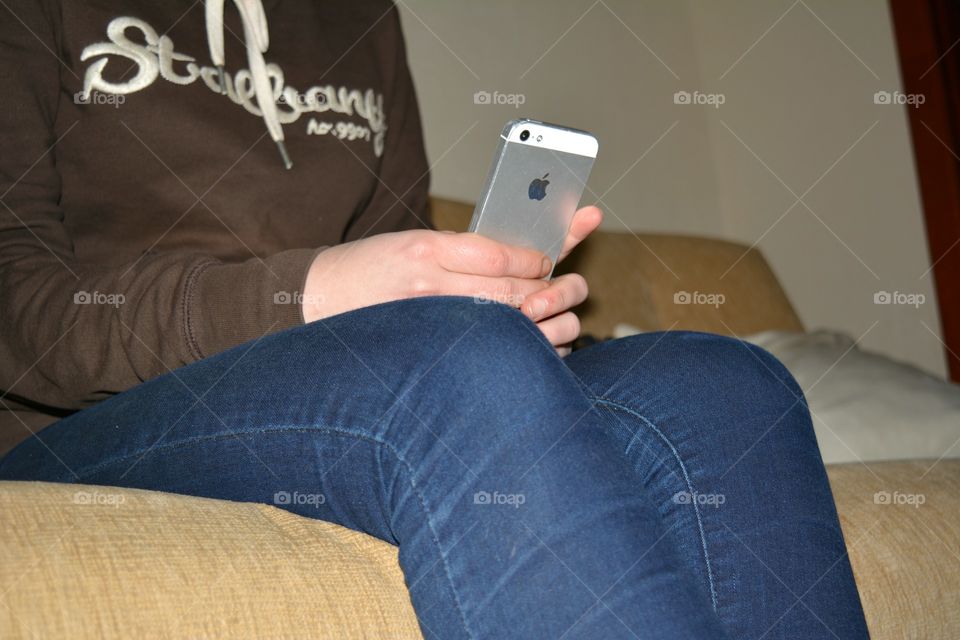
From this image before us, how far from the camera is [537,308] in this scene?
625 mm

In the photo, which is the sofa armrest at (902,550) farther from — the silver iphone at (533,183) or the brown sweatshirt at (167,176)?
the brown sweatshirt at (167,176)

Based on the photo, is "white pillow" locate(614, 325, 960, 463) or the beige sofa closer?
the beige sofa

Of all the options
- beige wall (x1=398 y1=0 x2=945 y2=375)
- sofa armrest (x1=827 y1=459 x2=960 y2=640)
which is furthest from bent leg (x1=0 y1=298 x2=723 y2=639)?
beige wall (x1=398 y1=0 x2=945 y2=375)

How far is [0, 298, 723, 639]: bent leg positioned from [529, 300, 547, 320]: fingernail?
0.56ft

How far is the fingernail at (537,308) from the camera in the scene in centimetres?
62

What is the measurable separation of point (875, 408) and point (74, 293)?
88 cm

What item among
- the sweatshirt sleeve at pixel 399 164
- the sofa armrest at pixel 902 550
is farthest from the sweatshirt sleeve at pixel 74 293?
the sofa armrest at pixel 902 550

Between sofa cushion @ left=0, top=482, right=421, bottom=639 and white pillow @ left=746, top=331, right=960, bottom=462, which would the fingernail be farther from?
white pillow @ left=746, top=331, right=960, bottom=462

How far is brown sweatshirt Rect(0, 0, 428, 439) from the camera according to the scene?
568 millimetres

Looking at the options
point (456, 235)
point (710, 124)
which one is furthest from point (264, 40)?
point (710, 124)

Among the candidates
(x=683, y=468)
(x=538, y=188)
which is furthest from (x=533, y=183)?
(x=683, y=468)

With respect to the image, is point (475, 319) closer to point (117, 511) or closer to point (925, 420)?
point (117, 511)

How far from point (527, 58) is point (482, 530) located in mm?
1397

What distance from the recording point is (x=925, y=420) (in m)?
1.04
